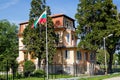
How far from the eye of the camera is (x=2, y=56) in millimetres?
42594

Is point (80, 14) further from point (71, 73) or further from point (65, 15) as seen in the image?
point (71, 73)

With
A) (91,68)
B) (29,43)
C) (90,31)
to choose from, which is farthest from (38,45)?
(91,68)

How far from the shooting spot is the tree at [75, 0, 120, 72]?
152 feet

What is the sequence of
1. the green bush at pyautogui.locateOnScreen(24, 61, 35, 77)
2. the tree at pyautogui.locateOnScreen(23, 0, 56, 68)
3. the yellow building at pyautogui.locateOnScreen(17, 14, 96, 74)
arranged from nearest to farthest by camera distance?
the green bush at pyautogui.locateOnScreen(24, 61, 35, 77) → the tree at pyautogui.locateOnScreen(23, 0, 56, 68) → the yellow building at pyautogui.locateOnScreen(17, 14, 96, 74)

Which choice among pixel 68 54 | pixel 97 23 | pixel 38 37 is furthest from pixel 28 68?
pixel 97 23

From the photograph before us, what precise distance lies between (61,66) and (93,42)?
768 centimetres

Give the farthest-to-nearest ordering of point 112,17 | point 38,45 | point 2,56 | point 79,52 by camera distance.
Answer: point 79,52, point 112,17, point 38,45, point 2,56

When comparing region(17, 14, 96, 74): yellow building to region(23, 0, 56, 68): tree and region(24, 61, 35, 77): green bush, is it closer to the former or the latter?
region(23, 0, 56, 68): tree

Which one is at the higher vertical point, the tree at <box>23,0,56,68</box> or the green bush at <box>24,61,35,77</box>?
the tree at <box>23,0,56,68</box>

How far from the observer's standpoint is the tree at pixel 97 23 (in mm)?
Answer: 46188

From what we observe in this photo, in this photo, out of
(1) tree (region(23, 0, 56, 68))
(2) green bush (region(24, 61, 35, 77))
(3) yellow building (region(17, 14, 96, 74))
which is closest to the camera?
(2) green bush (region(24, 61, 35, 77))

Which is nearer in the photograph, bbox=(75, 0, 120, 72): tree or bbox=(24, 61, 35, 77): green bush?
bbox=(24, 61, 35, 77): green bush

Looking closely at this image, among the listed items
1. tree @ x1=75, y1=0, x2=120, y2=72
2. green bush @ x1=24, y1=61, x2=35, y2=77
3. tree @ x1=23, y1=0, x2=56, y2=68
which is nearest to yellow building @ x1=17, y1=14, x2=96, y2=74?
tree @ x1=75, y1=0, x2=120, y2=72

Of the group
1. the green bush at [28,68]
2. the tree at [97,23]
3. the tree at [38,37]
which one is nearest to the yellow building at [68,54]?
the tree at [97,23]
